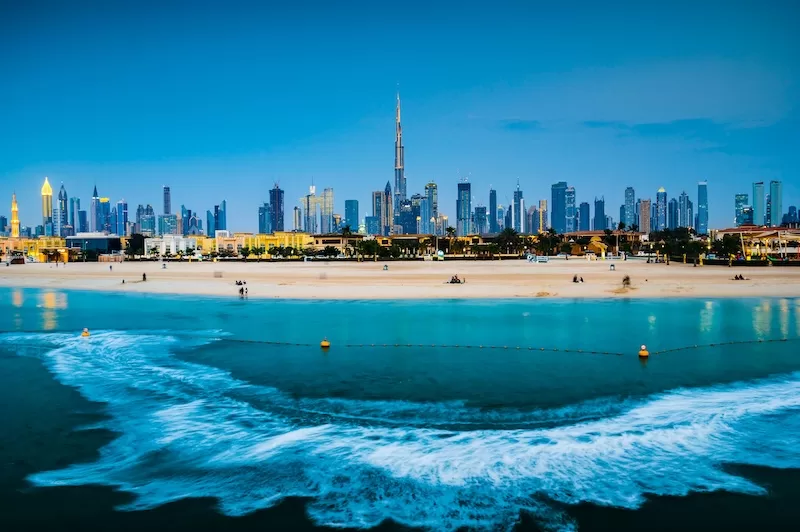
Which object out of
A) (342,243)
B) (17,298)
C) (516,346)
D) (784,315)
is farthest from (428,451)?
(342,243)

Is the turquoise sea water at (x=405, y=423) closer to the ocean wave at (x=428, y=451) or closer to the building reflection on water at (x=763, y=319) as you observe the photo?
the ocean wave at (x=428, y=451)

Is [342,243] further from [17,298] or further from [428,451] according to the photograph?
A: [428,451]

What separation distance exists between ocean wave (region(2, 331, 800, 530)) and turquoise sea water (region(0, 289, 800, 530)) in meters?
0.05

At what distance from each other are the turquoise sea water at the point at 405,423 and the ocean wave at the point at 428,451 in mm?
48

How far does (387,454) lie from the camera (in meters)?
11.0

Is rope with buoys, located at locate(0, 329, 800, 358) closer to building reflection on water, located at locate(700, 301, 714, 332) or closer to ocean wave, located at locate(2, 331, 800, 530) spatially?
building reflection on water, located at locate(700, 301, 714, 332)

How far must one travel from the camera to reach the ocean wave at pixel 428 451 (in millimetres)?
9188

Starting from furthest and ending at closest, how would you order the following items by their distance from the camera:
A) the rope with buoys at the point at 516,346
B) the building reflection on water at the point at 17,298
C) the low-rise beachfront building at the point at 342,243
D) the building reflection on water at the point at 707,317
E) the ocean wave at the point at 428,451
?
the low-rise beachfront building at the point at 342,243 → the building reflection on water at the point at 17,298 → the building reflection on water at the point at 707,317 → the rope with buoys at the point at 516,346 → the ocean wave at the point at 428,451

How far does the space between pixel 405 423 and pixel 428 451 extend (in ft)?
5.57

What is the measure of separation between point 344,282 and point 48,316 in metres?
27.0

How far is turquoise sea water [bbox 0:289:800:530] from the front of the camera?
9.23 metres

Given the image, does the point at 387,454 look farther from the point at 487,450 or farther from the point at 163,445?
the point at 163,445

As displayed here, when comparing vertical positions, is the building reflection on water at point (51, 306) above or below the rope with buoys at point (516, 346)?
below

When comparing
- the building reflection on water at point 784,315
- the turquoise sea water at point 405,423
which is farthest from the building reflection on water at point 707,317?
the building reflection on water at point 784,315
